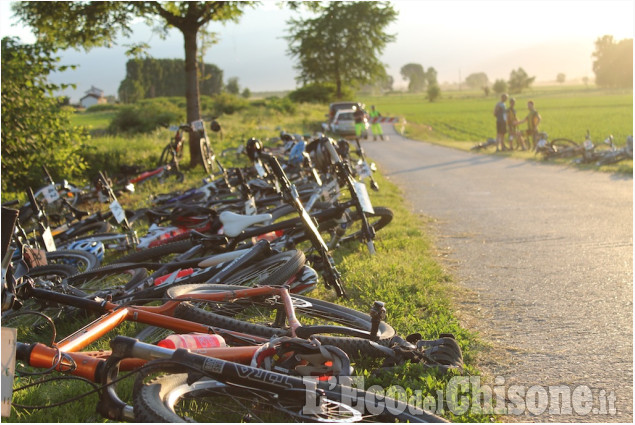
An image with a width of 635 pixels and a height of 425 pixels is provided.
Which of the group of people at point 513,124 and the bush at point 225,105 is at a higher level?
the bush at point 225,105

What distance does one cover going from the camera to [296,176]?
11195 millimetres

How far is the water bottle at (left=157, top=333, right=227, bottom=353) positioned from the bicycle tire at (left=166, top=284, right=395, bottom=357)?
1.27 ft

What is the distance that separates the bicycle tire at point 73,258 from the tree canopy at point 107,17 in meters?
9.54

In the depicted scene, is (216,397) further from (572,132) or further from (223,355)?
(572,132)

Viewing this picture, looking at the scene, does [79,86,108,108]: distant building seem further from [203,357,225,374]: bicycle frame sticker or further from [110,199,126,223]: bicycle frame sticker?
[203,357,225,374]: bicycle frame sticker

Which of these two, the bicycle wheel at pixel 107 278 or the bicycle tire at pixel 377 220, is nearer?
the bicycle wheel at pixel 107 278

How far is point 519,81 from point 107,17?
12439cm

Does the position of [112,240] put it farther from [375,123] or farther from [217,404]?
[375,123]

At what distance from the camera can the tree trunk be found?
17.0 metres

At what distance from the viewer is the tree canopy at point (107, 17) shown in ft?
51.8

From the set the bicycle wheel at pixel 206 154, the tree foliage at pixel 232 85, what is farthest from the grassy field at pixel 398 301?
the tree foliage at pixel 232 85

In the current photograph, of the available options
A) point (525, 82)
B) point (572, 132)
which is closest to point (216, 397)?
point (572, 132)

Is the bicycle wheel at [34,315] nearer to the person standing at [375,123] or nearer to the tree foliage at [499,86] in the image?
the person standing at [375,123]

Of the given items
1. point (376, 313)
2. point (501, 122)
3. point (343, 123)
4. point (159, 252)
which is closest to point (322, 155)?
point (159, 252)
